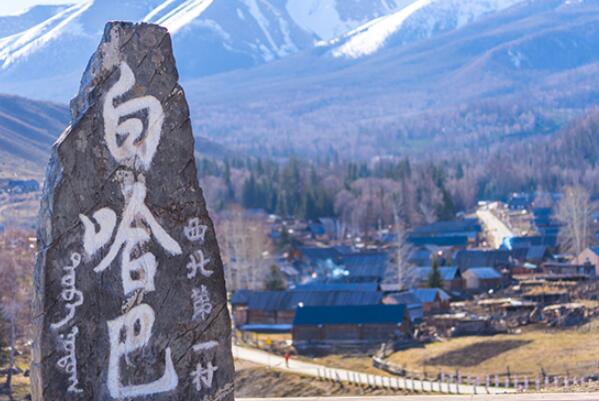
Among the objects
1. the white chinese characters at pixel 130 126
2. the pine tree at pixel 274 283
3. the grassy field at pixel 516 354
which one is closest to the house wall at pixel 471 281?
the pine tree at pixel 274 283

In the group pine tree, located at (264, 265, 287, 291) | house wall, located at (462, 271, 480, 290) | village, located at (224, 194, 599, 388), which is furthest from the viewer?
house wall, located at (462, 271, 480, 290)

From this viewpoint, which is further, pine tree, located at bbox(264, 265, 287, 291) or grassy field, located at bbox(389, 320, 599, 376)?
pine tree, located at bbox(264, 265, 287, 291)

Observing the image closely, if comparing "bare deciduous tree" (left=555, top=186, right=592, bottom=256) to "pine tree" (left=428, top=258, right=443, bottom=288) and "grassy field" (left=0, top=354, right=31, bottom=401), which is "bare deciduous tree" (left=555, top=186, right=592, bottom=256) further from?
"grassy field" (left=0, top=354, right=31, bottom=401)

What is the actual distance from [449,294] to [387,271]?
807cm

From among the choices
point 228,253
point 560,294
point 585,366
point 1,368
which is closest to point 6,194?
point 228,253

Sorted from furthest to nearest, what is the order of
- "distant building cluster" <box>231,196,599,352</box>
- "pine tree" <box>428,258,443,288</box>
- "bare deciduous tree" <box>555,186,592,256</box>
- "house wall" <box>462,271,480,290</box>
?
"bare deciduous tree" <box>555,186,592,256</box> → "house wall" <box>462,271,480,290</box> → "pine tree" <box>428,258,443,288</box> → "distant building cluster" <box>231,196,599,352</box>

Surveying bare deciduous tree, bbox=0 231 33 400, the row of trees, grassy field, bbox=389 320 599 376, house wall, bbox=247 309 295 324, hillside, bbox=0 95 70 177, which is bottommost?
grassy field, bbox=389 320 599 376

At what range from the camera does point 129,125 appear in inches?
390

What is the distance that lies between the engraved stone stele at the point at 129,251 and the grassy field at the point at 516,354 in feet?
82.0

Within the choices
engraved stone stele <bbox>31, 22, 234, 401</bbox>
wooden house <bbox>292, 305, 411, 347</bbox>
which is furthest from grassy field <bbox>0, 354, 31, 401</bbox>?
engraved stone stele <bbox>31, 22, 234, 401</bbox>

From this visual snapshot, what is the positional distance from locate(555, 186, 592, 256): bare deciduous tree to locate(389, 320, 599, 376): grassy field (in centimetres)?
2564

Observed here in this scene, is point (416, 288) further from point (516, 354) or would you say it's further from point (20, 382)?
point (20, 382)

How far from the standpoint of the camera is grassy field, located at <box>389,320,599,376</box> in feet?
119

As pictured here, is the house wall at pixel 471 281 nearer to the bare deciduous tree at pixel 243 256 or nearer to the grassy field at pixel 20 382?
the bare deciduous tree at pixel 243 256
